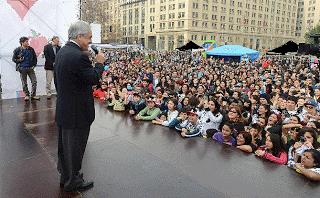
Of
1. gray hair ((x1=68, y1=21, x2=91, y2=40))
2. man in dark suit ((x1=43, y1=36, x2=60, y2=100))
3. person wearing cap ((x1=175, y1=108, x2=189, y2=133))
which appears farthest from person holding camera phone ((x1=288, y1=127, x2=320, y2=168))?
man in dark suit ((x1=43, y1=36, x2=60, y2=100))

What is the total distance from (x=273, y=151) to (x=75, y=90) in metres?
3.47

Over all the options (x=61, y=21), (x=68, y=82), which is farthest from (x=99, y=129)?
(x=61, y=21)

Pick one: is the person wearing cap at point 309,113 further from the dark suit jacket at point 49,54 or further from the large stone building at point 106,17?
the large stone building at point 106,17

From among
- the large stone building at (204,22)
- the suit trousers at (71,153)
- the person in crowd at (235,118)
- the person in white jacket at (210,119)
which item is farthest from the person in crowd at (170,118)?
the large stone building at (204,22)

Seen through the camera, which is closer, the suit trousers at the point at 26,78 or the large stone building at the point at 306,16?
the suit trousers at the point at 26,78

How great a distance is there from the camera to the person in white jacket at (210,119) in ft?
19.5

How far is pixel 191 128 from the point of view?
5.75 m

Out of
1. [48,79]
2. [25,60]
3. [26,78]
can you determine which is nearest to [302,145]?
[48,79]

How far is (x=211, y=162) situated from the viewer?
4344mm

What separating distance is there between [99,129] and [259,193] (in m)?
3.32

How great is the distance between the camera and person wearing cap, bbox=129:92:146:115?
24.1 feet

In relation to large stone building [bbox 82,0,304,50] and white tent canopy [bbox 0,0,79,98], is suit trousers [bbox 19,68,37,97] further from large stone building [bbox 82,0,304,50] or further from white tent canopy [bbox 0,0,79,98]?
large stone building [bbox 82,0,304,50]

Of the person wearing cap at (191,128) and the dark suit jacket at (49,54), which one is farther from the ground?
the dark suit jacket at (49,54)

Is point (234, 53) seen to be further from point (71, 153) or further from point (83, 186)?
point (71, 153)
